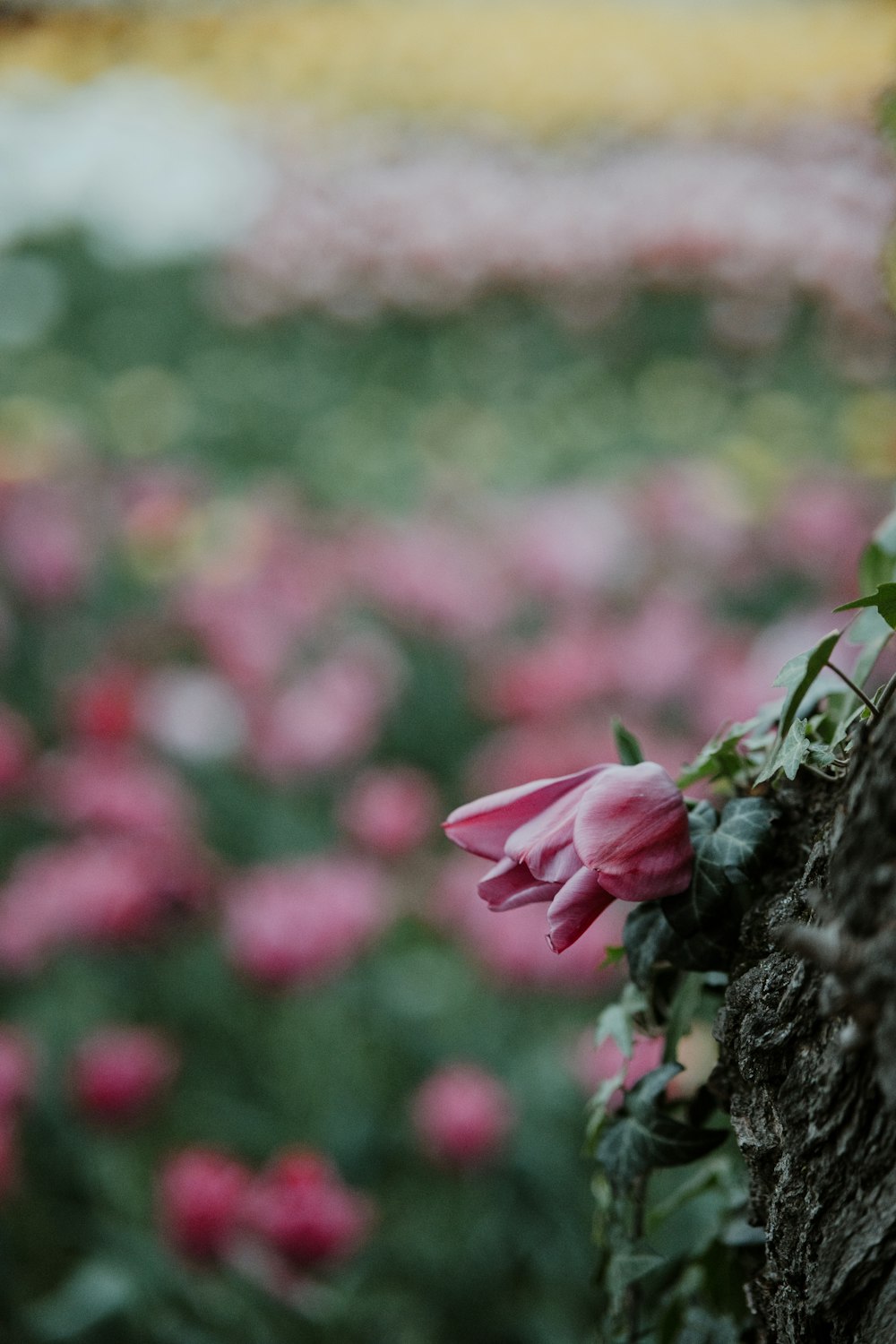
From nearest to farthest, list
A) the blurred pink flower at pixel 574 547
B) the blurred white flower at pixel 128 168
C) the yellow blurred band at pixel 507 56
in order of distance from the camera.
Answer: the blurred pink flower at pixel 574 547 → the blurred white flower at pixel 128 168 → the yellow blurred band at pixel 507 56

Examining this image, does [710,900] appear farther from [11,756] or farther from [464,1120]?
[11,756]

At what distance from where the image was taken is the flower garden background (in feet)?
2.69

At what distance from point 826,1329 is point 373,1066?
805 millimetres

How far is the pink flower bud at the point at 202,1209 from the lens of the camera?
2.24 feet

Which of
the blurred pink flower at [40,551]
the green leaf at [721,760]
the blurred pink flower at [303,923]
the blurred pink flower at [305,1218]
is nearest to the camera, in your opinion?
the green leaf at [721,760]

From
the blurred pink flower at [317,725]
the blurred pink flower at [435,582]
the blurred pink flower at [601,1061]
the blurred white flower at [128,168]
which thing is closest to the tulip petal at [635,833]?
the blurred pink flower at [601,1061]

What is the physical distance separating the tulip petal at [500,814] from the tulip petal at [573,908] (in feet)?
0.09

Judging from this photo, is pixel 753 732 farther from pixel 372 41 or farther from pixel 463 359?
pixel 372 41

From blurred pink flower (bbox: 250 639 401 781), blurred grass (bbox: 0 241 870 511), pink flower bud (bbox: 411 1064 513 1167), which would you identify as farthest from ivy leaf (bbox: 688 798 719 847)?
blurred grass (bbox: 0 241 870 511)

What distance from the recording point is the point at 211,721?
1237 mm

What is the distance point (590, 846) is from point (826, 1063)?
0.20 ft

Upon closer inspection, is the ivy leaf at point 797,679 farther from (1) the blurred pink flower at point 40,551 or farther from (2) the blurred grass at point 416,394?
(2) the blurred grass at point 416,394

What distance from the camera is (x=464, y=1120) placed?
0.79 metres

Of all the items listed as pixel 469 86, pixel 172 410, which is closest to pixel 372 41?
pixel 469 86
